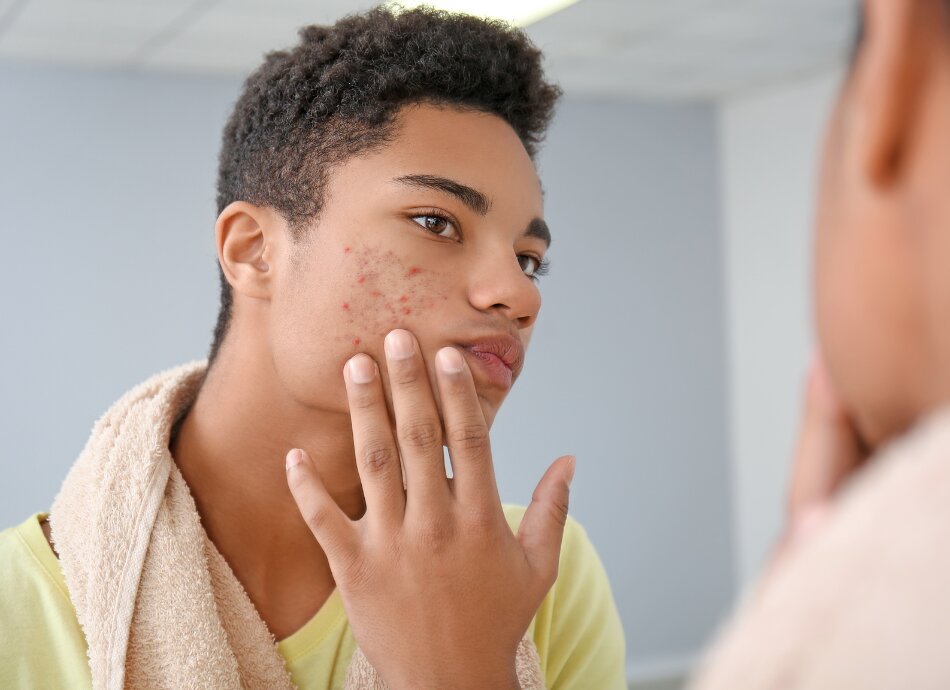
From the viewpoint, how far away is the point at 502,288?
38.7 inches

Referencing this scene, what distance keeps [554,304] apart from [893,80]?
4.04m

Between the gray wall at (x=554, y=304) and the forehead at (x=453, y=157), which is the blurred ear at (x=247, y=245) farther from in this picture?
the gray wall at (x=554, y=304)

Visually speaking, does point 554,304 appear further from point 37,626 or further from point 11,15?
point 37,626

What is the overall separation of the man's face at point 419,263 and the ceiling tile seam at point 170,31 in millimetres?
2314

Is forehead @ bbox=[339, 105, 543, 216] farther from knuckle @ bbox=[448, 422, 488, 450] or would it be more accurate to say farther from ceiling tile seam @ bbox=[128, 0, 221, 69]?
ceiling tile seam @ bbox=[128, 0, 221, 69]

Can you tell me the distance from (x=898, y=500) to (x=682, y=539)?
448 centimetres

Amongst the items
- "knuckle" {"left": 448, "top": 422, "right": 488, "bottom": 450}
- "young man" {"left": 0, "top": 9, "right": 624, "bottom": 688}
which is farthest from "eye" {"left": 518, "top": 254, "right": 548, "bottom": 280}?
"knuckle" {"left": 448, "top": 422, "right": 488, "bottom": 450}

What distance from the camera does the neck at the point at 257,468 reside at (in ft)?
3.59

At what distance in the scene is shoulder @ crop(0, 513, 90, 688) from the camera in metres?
1.00

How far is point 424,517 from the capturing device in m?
0.90

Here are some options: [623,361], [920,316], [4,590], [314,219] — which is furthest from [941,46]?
[623,361]

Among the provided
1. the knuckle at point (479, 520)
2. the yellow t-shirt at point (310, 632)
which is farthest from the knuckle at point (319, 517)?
the yellow t-shirt at point (310, 632)

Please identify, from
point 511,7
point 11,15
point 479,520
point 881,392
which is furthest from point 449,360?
point 11,15

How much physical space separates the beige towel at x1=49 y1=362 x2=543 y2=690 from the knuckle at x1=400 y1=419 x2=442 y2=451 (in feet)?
0.81
